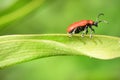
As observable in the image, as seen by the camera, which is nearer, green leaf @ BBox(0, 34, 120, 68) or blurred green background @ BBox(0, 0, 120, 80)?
green leaf @ BBox(0, 34, 120, 68)

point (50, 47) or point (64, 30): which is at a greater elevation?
point (50, 47)

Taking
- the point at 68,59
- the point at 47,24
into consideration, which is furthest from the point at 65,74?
the point at 47,24

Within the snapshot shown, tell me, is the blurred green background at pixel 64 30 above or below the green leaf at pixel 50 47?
below

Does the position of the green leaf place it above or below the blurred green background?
above

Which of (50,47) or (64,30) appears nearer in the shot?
(50,47)
